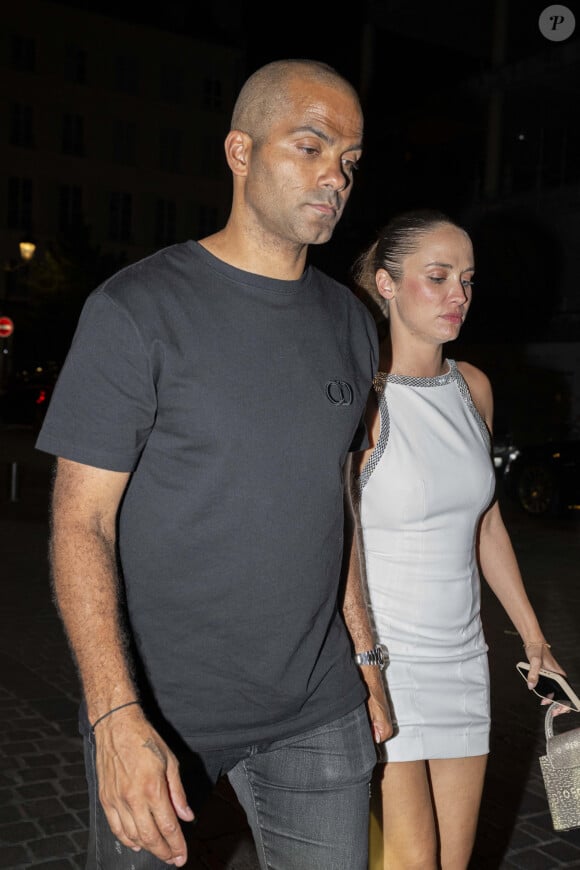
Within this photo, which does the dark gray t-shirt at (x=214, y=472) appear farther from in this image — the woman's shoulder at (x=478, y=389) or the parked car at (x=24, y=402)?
the parked car at (x=24, y=402)

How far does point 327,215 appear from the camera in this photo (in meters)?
2.24

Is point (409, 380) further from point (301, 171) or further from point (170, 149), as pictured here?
point (170, 149)

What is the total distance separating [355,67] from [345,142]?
104 ft

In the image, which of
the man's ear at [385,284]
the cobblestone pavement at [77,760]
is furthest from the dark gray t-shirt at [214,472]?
the cobblestone pavement at [77,760]

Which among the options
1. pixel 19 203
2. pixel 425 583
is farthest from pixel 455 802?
pixel 19 203

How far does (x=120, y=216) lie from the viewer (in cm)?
5147

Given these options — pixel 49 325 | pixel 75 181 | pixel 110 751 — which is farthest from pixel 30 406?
pixel 110 751

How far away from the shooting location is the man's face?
88.0 inches

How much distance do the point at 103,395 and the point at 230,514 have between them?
353 millimetres

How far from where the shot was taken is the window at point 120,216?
51469 mm

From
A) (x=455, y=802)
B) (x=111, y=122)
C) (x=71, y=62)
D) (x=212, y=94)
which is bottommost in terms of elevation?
(x=455, y=802)

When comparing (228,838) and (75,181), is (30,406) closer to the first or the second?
(75,181)

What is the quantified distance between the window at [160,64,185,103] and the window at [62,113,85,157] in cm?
495

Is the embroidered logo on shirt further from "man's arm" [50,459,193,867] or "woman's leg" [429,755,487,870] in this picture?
"woman's leg" [429,755,487,870]
